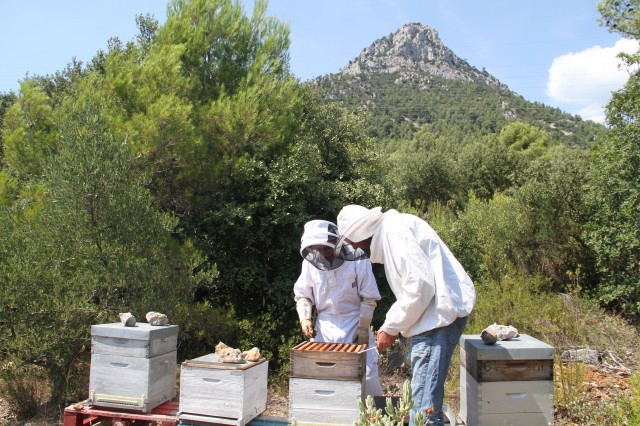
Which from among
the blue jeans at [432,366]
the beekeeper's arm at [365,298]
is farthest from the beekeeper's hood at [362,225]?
the beekeeper's arm at [365,298]

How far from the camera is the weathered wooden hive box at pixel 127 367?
405 centimetres

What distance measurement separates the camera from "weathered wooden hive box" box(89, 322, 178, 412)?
405 centimetres

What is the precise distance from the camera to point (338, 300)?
4414 millimetres

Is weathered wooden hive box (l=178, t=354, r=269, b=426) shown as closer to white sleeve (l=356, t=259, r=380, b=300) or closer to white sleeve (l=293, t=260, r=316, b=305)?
white sleeve (l=293, t=260, r=316, b=305)

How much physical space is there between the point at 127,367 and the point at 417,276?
8.09ft

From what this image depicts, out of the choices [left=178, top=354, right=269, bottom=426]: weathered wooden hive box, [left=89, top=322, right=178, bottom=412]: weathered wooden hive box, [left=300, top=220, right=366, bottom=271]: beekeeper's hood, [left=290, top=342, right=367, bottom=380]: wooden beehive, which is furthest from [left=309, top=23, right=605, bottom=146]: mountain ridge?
[left=290, top=342, right=367, bottom=380]: wooden beehive

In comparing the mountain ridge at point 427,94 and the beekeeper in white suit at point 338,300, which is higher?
the mountain ridge at point 427,94

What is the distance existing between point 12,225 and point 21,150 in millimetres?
2606

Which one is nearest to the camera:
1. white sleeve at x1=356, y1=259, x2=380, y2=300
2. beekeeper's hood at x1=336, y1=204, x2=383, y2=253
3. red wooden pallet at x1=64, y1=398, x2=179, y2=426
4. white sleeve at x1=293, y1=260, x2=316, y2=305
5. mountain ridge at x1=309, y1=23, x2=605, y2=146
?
beekeeper's hood at x1=336, y1=204, x2=383, y2=253

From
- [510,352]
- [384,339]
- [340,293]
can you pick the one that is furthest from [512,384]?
[340,293]

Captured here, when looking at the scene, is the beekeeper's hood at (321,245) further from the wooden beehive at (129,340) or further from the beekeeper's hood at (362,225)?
the wooden beehive at (129,340)

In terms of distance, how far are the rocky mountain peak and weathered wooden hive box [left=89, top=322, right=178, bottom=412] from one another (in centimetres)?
10006

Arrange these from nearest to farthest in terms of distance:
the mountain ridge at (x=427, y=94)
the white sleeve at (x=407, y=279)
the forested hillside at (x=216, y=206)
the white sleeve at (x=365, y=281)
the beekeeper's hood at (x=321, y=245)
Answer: the white sleeve at (x=407, y=279)
the beekeeper's hood at (x=321, y=245)
the white sleeve at (x=365, y=281)
the forested hillside at (x=216, y=206)
the mountain ridge at (x=427, y=94)

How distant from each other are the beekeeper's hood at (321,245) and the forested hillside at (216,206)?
3503 millimetres
